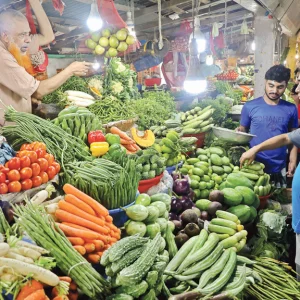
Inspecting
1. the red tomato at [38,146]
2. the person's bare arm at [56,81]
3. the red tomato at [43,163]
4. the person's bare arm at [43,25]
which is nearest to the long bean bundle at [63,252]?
the red tomato at [43,163]

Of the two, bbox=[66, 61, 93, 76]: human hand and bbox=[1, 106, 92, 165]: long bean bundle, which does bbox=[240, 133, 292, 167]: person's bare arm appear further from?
bbox=[66, 61, 93, 76]: human hand

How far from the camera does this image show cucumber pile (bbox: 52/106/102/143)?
284 centimetres

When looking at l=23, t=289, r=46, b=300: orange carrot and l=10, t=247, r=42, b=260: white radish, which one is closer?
l=23, t=289, r=46, b=300: orange carrot

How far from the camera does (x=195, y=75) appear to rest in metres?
4.37

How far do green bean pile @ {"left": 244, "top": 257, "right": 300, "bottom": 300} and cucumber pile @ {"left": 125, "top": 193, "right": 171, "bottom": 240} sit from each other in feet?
2.74

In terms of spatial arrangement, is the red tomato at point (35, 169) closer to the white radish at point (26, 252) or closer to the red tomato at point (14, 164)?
the red tomato at point (14, 164)

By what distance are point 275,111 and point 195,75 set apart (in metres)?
1.18

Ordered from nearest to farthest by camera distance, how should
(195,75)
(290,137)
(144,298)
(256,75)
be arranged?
(144,298), (290,137), (195,75), (256,75)

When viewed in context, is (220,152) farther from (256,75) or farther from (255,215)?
(256,75)

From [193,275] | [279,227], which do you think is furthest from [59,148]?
[279,227]

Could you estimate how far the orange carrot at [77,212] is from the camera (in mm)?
1896

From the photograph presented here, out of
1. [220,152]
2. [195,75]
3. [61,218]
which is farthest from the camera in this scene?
[195,75]

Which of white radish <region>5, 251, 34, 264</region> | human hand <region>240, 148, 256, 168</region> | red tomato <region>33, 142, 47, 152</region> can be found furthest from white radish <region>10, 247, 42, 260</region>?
human hand <region>240, 148, 256, 168</region>

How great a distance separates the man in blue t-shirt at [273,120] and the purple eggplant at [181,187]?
1.57 metres
